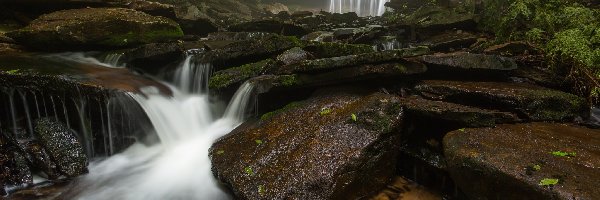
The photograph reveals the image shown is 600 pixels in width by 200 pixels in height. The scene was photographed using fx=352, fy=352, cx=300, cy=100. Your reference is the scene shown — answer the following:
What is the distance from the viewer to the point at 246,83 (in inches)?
272

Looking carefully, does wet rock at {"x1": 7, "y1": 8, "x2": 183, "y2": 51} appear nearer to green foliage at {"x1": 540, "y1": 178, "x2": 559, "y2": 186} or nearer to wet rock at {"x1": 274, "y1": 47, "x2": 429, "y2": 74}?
wet rock at {"x1": 274, "y1": 47, "x2": 429, "y2": 74}

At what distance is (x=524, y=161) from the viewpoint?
3.77 meters

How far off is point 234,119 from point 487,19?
8.34m

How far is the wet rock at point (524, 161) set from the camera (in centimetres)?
338

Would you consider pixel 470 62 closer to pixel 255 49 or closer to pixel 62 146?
pixel 255 49

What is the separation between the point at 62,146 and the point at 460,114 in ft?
20.0

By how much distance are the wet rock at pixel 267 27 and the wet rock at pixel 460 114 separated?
958cm

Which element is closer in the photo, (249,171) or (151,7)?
(249,171)

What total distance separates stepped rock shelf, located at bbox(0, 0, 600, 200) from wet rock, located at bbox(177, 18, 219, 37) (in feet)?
13.4

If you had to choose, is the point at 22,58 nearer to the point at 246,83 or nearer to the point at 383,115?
the point at 246,83

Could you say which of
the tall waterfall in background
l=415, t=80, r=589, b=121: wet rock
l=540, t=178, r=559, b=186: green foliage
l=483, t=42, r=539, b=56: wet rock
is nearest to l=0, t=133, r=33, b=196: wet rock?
l=415, t=80, r=589, b=121: wet rock

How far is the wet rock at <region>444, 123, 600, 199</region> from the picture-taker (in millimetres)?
3385

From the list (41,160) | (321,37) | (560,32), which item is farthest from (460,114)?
(321,37)

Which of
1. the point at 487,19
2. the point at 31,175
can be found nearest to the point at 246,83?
the point at 31,175
